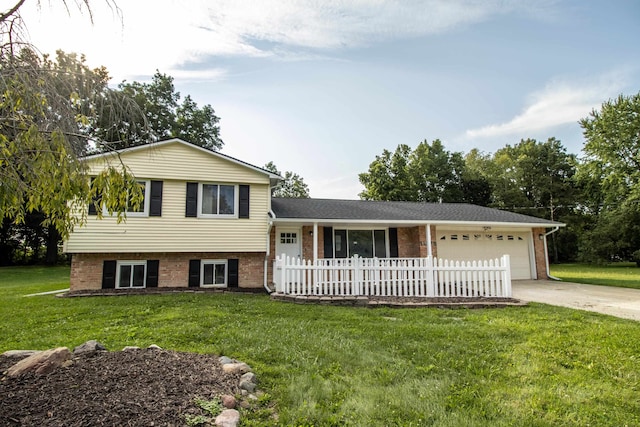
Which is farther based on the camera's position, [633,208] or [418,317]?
[633,208]

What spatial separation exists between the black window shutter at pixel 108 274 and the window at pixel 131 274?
113 mm

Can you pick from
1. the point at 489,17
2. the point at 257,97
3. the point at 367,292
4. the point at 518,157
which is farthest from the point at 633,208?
the point at 257,97

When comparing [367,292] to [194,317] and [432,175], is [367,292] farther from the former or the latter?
[432,175]

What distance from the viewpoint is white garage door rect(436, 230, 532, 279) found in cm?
1359

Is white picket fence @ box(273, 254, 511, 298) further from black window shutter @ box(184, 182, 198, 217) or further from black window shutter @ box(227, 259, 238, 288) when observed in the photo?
black window shutter @ box(184, 182, 198, 217)

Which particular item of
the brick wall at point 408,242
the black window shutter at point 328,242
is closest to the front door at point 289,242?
the black window shutter at point 328,242

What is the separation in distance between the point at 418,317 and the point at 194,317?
4.40 metres

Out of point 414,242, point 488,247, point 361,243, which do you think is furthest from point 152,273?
point 488,247

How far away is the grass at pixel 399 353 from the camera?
2766 millimetres

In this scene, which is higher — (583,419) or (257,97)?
(257,97)

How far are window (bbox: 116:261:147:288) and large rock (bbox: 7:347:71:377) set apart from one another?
7.91 metres

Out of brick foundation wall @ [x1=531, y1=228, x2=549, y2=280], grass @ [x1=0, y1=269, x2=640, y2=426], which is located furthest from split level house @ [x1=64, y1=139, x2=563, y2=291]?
grass @ [x1=0, y1=269, x2=640, y2=426]

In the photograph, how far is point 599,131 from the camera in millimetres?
23516

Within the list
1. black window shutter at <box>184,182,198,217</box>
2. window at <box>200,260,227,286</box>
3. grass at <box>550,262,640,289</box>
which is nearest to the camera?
black window shutter at <box>184,182,198,217</box>
